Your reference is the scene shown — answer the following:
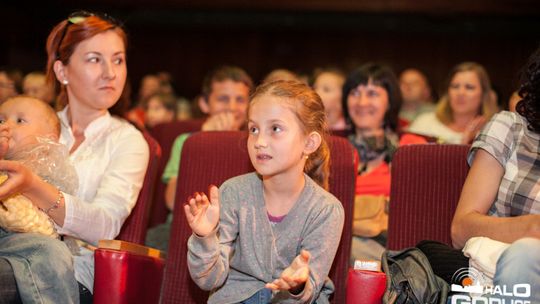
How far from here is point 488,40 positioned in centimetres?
1035

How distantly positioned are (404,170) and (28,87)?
9.72ft

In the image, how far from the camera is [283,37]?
35.4 feet

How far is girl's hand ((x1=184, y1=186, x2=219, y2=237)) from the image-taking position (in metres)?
2.04

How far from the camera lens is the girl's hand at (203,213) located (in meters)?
2.04

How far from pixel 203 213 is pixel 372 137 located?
1.41 m

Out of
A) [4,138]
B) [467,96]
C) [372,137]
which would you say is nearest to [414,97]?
[467,96]

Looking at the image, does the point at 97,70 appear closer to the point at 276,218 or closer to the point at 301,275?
the point at 276,218

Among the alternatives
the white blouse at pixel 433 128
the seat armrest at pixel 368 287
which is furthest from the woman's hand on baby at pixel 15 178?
the white blouse at pixel 433 128

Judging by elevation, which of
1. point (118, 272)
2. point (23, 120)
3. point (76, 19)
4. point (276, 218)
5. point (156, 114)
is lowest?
point (156, 114)

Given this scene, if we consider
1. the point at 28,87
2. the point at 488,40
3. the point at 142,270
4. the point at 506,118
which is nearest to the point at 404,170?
the point at 506,118

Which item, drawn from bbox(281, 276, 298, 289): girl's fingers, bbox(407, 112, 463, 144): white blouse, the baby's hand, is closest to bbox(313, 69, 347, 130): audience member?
bbox(407, 112, 463, 144): white blouse

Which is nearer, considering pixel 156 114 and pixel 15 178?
pixel 15 178

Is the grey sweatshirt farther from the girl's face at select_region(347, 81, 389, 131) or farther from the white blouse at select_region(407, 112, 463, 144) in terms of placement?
the white blouse at select_region(407, 112, 463, 144)

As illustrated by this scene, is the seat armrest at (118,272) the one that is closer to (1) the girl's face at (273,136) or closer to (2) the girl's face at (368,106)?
(1) the girl's face at (273,136)
